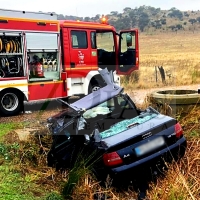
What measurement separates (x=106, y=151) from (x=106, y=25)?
8.99m

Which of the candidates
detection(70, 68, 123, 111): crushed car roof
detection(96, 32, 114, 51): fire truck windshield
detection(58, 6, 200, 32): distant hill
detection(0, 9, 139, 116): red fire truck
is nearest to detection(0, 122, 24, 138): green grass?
detection(0, 9, 139, 116): red fire truck

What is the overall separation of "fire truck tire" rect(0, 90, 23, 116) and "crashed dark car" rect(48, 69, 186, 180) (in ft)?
15.0

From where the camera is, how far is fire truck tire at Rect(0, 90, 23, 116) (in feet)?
35.6

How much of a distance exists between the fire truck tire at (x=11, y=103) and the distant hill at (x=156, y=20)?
67493mm

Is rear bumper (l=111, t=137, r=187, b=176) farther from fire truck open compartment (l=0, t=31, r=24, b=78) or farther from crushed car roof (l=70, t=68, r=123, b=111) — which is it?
fire truck open compartment (l=0, t=31, r=24, b=78)

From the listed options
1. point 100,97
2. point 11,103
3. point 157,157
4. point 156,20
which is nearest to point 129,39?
point 11,103

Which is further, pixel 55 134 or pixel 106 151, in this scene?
pixel 55 134

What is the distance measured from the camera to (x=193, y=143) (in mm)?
6168

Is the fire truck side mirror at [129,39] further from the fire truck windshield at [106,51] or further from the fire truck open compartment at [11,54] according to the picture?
the fire truck open compartment at [11,54]

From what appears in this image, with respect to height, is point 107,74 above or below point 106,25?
below

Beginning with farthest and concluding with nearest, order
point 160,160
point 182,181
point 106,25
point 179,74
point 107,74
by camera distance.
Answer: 1. point 179,74
2. point 106,25
3. point 107,74
4. point 160,160
5. point 182,181

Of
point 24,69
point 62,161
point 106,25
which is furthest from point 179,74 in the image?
point 62,161

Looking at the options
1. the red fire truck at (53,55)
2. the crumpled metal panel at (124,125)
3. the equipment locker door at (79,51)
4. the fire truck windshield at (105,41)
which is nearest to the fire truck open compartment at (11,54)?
the red fire truck at (53,55)

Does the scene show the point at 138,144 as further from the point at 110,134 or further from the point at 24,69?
the point at 24,69
